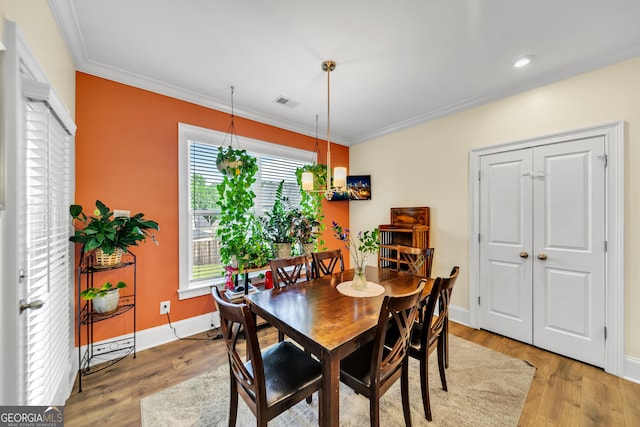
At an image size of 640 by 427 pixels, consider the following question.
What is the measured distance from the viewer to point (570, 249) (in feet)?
7.62

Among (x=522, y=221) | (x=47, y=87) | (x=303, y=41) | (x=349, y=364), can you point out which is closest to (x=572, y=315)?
(x=522, y=221)

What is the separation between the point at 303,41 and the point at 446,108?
209cm

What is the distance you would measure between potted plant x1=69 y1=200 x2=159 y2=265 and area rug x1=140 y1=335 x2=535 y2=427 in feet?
3.77

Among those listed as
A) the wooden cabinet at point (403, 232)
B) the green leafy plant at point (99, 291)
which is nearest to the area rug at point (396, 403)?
the green leafy plant at point (99, 291)

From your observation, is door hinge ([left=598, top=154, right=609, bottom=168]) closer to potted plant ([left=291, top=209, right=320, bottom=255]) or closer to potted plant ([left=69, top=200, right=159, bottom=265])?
potted plant ([left=291, top=209, right=320, bottom=255])

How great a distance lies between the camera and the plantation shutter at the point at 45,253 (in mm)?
1194

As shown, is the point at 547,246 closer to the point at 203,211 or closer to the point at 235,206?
the point at 235,206

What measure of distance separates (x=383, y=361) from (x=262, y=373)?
66cm

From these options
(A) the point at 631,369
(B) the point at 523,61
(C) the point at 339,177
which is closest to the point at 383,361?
(C) the point at 339,177

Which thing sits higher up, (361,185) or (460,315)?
(361,185)

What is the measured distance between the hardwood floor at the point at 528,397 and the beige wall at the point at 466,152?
479 millimetres

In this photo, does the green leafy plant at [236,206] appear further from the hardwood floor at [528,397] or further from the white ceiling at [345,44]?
the hardwood floor at [528,397]

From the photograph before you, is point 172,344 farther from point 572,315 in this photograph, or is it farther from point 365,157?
point 572,315

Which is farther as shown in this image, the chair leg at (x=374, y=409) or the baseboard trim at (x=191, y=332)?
the baseboard trim at (x=191, y=332)
